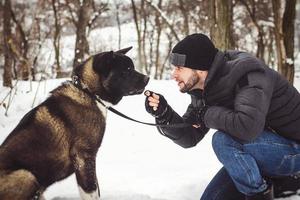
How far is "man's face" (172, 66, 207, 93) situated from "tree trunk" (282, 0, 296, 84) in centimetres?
537

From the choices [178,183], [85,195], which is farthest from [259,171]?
[85,195]

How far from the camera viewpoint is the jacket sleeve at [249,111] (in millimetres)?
2568

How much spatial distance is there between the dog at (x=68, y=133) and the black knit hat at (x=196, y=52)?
0.80 meters

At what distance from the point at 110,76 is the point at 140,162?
182cm

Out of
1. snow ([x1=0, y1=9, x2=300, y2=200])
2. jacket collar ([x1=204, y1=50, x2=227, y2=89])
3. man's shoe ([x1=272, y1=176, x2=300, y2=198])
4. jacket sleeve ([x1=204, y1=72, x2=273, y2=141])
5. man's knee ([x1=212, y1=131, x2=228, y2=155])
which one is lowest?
snow ([x1=0, y1=9, x2=300, y2=200])

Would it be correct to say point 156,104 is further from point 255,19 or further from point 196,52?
point 255,19

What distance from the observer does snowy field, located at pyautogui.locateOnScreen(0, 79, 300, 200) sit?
3787 millimetres

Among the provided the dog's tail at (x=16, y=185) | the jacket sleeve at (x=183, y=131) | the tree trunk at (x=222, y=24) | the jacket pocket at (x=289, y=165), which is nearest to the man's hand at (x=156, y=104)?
the jacket sleeve at (x=183, y=131)

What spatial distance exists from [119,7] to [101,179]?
20361 mm

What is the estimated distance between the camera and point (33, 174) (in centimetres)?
301

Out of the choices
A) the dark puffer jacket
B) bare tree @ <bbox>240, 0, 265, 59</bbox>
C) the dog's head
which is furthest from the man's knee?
bare tree @ <bbox>240, 0, 265, 59</bbox>

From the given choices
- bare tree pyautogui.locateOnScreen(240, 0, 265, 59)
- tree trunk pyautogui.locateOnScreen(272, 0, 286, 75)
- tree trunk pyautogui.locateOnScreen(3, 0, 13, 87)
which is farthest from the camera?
bare tree pyautogui.locateOnScreen(240, 0, 265, 59)

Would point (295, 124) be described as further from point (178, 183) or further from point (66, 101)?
point (66, 101)

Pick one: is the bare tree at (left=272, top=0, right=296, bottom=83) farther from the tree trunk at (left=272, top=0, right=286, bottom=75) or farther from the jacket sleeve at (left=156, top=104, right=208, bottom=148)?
the jacket sleeve at (left=156, top=104, right=208, bottom=148)
